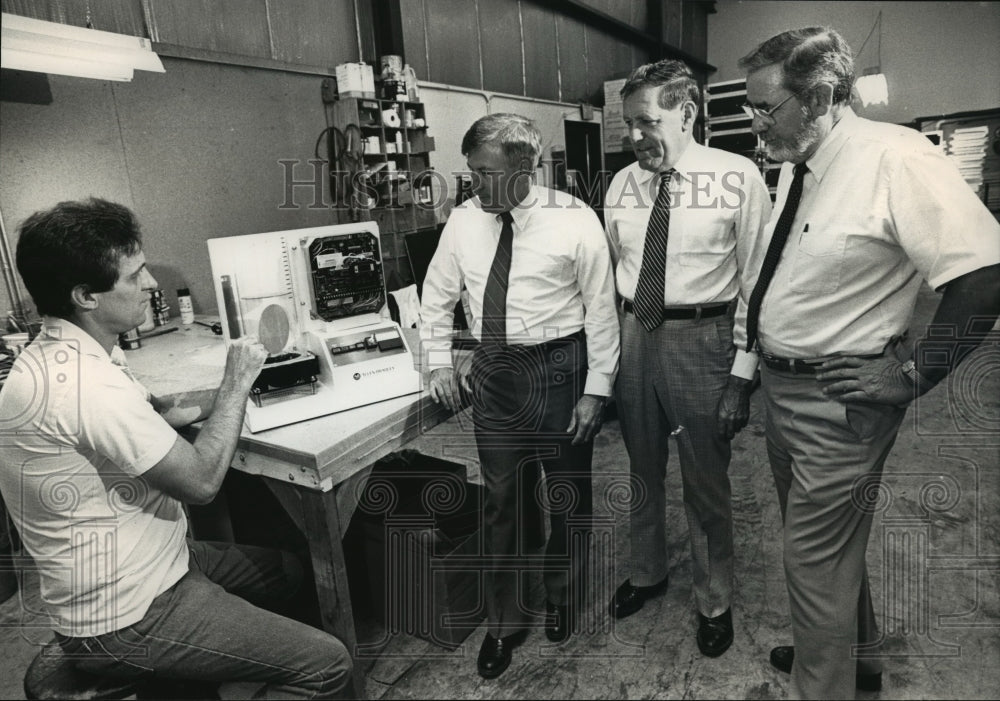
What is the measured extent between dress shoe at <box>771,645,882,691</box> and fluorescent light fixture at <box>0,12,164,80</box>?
11.3 feet

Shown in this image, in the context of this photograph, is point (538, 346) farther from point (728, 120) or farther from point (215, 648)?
point (728, 120)

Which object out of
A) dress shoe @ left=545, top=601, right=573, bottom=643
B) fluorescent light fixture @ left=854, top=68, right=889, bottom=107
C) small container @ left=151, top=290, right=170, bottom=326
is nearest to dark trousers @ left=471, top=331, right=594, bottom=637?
dress shoe @ left=545, top=601, right=573, bottom=643

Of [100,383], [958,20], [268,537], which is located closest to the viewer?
[100,383]

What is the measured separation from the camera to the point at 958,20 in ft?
10.1

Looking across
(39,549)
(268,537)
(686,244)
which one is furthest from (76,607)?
(686,244)

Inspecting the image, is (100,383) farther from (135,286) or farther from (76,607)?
(76,607)

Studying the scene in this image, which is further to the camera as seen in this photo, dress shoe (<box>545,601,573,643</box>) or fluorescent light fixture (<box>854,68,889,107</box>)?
fluorescent light fixture (<box>854,68,889,107</box>)

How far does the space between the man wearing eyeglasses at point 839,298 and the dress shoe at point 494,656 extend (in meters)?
0.88

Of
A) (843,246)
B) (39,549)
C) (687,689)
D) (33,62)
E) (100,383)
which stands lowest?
(687,689)

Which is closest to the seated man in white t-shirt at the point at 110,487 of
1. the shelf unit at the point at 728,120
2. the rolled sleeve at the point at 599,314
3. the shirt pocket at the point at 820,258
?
the rolled sleeve at the point at 599,314

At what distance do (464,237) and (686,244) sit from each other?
2.25 feet

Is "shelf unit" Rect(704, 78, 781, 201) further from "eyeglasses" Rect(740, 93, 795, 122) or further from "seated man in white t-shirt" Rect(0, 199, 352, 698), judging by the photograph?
"seated man in white t-shirt" Rect(0, 199, 352, 698)

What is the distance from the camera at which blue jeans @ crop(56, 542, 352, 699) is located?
53.0 inches

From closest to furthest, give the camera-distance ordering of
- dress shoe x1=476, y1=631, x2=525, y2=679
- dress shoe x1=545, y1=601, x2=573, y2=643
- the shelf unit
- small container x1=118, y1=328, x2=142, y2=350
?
dress shoe x1=476, y1=631, x2=525, y2=679
dress shoe x1=545, y1=601, x2=573, y2=643
small container x1=118, y1=328, x2=142, y2=350
the shelf unit
